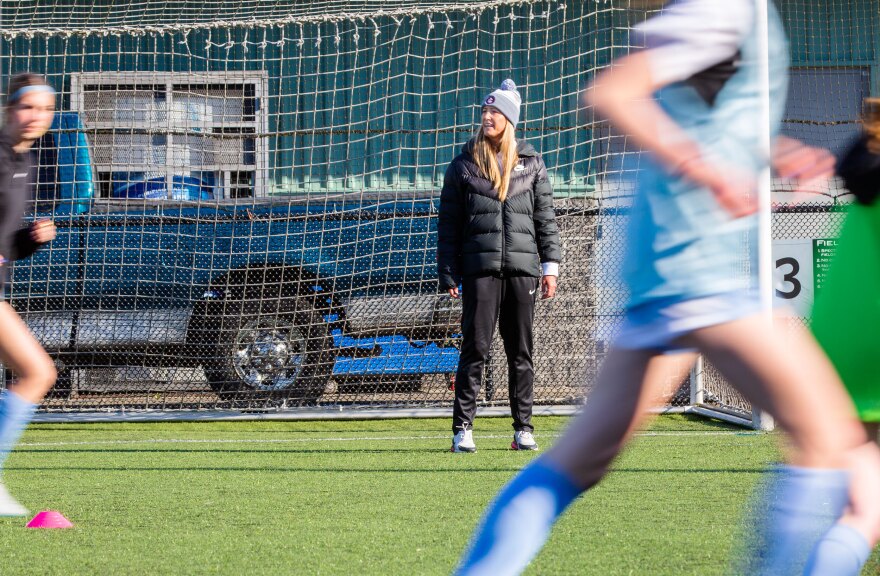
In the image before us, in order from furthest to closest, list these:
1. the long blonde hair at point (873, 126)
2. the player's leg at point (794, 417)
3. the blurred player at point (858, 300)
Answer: the long blonde hair at point (873, 126), the blurred player at point (858, 300), the player's leg at point (794, 417)

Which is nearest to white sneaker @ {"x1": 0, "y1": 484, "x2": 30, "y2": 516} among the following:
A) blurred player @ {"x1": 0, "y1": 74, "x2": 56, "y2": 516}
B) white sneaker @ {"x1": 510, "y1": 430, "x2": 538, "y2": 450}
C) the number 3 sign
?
blurred player @ {"x1": 0, "y1": 74, "x2": 56, "y2": 516}

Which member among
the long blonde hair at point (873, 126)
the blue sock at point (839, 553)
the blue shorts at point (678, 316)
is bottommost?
the blue sock at point (839, 553)

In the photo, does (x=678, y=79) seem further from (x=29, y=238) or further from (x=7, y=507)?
(x=7, y=507)

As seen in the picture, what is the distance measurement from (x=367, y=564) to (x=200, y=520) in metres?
1.19

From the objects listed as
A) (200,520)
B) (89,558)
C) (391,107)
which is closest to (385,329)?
(391,107)

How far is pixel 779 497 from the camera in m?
2.62

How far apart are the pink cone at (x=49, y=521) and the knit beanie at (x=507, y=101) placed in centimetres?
345

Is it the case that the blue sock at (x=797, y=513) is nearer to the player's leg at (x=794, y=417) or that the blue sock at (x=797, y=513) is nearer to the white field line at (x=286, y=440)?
the player's leg at (x=794, y=417)

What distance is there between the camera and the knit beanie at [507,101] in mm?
6902

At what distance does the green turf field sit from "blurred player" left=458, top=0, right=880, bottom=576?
126 cm

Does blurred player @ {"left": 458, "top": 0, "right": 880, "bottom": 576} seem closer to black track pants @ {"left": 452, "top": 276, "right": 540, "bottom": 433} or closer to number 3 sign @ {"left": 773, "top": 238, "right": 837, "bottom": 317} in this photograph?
black track pants @ {"left": 452, "top": 276, "right": 540, "bottom": 433}

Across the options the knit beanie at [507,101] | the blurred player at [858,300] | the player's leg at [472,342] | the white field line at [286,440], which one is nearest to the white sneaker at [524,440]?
the player's leg at [472,342]

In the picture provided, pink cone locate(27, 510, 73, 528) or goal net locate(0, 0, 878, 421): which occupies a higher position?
goal net locate(0, 0, 878, 421)

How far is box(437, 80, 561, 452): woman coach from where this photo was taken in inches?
276
